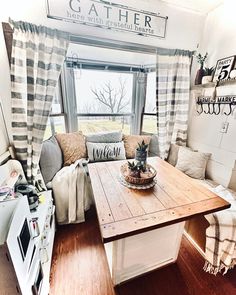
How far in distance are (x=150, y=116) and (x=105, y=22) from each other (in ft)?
5.27

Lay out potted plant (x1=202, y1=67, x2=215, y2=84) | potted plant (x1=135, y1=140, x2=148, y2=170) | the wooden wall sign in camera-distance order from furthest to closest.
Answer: potted plant (x1=202, y1=67, x2=215, y2=84)
the wooden wall sign
potted plant (x1=135, y1=140, x2=148, y2=170)

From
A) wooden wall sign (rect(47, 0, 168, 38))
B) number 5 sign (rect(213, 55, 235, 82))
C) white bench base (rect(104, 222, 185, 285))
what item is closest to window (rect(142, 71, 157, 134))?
wooden wall sign (rect(47, 0, 168, 38))

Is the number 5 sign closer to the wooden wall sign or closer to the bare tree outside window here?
the wooden wall sign

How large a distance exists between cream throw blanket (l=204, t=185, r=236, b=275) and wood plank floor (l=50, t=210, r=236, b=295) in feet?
0.37

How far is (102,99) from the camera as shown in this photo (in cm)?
270

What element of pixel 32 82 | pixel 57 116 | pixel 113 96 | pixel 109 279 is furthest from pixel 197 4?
pixel 109 279

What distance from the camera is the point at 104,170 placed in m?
1.54

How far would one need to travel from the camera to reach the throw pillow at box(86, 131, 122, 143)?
7.52 ft

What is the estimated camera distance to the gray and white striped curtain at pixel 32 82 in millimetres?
1408

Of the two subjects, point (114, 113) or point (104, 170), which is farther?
point (114, 113)

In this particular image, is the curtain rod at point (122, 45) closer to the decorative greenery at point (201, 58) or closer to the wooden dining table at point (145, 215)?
the decorative greenery at point (201, 58)

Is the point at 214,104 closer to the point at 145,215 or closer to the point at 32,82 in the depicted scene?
the point at 145,215

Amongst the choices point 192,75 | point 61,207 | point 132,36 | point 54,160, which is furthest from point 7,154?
point 192,75

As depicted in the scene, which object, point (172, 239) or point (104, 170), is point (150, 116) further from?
point (172, 239)
